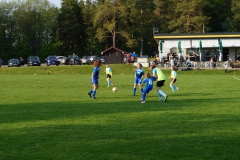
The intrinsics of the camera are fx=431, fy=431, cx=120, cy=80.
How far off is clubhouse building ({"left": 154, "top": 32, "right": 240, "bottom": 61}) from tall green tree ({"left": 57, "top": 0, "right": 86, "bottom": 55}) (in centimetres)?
3024

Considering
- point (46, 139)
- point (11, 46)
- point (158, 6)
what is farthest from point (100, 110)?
point (158, 6)

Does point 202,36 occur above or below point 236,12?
below

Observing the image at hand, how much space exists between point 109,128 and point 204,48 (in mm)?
50994

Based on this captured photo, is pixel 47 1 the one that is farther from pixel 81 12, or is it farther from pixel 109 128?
pixel 109 128

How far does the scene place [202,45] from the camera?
2355 inches

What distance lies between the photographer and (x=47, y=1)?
9475 cm

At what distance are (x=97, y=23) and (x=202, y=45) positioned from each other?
29.6m

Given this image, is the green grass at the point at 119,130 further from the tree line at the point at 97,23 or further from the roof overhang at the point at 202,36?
the tree line at the point at 97,23

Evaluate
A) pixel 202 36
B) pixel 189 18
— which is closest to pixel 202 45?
pixel 202 36

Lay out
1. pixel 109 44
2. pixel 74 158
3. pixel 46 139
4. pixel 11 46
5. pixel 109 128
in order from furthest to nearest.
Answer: pixel 109 44 → pixel 11 46 → pixel 109 128 → pixel 46 139 → pixel 74 158

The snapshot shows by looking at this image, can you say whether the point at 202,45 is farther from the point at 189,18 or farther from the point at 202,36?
the point at 189,18

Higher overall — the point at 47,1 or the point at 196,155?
the point at 47,1

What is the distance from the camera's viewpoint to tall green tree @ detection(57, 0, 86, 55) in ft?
282

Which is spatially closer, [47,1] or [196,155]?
[196,155]
